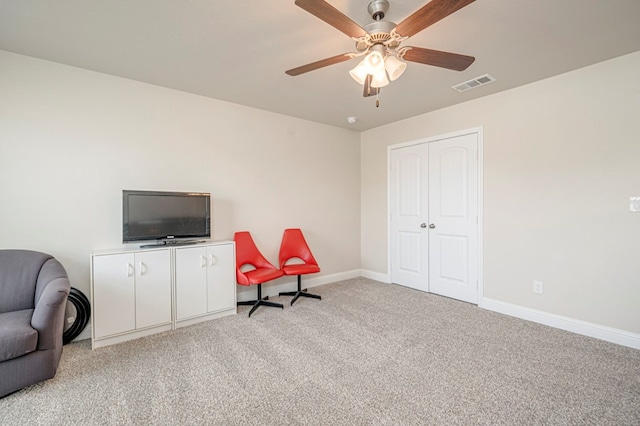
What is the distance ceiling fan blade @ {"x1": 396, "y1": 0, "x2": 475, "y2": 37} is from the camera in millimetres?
1447

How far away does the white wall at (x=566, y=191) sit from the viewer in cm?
265

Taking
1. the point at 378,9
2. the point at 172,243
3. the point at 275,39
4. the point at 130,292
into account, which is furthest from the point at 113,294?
the point at 378,9

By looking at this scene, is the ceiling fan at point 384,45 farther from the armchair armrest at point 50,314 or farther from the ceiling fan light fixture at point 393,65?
the armchair armrest at point 50,314

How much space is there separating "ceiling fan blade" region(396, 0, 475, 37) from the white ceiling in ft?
1.15

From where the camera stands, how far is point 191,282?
3098mm

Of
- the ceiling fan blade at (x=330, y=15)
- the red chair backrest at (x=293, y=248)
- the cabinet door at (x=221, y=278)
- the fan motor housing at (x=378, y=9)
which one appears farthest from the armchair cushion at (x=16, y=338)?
the fan motor housing at (x=378, y=9)

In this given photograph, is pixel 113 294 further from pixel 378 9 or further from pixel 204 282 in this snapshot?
pixel 378 9

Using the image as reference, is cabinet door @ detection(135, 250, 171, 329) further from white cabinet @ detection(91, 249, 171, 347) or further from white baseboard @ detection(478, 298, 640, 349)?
white baseboard @ detection(478, 298, 640, 349)

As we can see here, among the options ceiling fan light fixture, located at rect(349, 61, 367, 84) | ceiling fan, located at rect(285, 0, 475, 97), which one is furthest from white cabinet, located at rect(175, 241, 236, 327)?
ceiling fan light fixture, located at rect(349, 61, 367, 84)

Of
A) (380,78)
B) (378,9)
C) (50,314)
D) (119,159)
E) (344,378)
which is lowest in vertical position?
(344,378)

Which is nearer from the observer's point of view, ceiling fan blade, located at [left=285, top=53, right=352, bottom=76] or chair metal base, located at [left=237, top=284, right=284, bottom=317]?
ceiling fan blade, located at [left=285, top=53, right=352, bottom=76]

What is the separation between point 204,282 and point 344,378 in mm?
1852

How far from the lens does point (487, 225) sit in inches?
142

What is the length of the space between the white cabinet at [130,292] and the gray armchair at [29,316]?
319 millimetres
